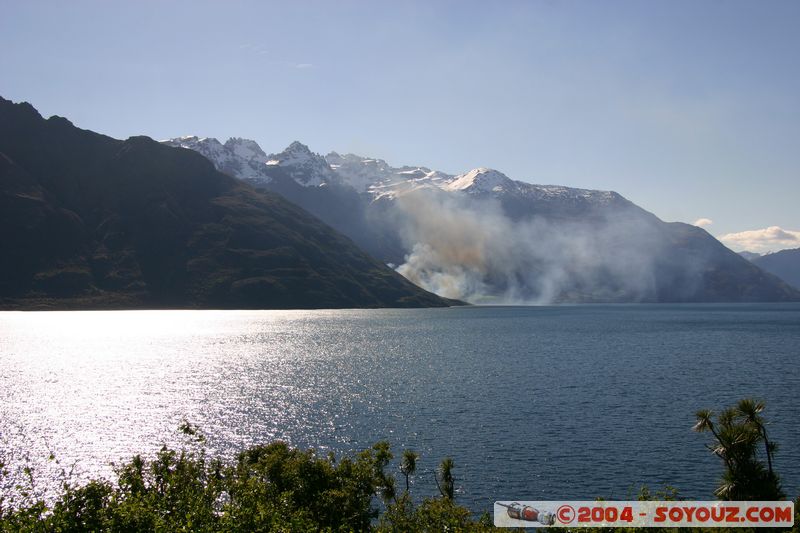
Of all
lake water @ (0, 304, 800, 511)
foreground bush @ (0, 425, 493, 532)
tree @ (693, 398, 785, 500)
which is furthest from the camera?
lake water @ (0, 304, 800, 511)

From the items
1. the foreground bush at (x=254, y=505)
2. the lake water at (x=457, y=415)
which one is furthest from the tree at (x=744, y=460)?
the foreground bush at (x=254, y=505)

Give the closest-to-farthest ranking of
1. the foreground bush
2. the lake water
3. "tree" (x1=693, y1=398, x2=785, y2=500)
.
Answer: the foreground bush
"tree" (x1=693, y1=398, x2=785, y2=500)
the lake water

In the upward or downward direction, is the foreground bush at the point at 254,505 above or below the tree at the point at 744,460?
below

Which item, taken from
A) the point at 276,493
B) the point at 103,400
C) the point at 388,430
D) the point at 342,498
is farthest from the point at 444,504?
the point at 103,400

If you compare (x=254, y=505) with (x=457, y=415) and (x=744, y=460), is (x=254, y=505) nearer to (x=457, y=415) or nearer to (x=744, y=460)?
(x=744, y=460)

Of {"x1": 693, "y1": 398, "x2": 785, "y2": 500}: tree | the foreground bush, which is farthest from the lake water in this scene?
the foreground bush

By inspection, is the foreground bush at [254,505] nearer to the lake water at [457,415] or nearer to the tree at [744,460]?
the lake water at [457,415]

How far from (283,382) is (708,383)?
393 ft

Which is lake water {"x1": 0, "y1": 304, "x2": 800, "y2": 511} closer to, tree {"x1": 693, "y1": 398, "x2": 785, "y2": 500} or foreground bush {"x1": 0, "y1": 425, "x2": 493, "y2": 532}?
tree {"x1": 693, "y1": 398, "x2": 785, "y2": 500}

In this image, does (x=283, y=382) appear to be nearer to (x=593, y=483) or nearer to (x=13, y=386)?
(x=13, y=386)

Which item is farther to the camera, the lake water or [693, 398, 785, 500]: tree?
the lake water

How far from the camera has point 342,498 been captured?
2420 inches

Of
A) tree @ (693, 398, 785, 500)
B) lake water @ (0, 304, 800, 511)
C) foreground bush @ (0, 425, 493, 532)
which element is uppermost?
tree @ (693, 398, 785, 500)

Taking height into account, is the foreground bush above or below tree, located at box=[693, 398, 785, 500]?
below
